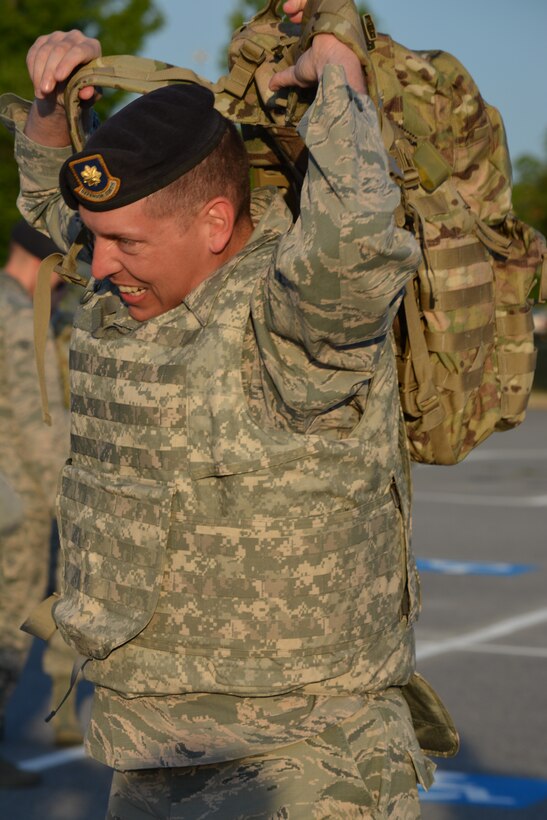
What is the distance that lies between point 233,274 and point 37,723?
451 centimetres

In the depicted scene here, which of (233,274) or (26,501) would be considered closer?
(233,274)

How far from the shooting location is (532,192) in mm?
35750

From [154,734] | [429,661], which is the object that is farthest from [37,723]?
[154,734]

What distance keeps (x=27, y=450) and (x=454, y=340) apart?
3.73 m

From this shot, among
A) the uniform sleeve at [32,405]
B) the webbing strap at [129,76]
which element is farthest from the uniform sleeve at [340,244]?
the uniform sleeve at [32,405]

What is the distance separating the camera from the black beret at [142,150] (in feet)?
9.78

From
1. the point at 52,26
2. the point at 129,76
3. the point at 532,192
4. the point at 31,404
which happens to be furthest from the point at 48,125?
the point at 532,192

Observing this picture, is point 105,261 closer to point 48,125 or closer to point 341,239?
point 341,239

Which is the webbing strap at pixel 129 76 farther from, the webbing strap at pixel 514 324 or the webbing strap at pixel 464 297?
the webbing strap at pixel 514 324

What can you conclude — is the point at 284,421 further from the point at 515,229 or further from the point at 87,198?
the point at 515,229

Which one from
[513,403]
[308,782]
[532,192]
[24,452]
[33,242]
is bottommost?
[532,192]

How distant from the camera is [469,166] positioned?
3.59m

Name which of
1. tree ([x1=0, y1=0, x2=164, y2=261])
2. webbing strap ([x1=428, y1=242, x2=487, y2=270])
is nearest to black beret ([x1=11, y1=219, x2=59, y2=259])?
webbing strap ([x1=428, y1=242, x2=487, y2=270])

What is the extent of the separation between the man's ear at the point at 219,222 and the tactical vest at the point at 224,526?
0.17 ft
